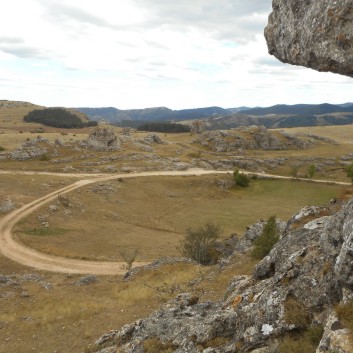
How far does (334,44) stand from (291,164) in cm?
13291

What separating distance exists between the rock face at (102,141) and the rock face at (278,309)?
11453cm

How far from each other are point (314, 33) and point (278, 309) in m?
11.9

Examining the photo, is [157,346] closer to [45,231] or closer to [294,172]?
[45,231]

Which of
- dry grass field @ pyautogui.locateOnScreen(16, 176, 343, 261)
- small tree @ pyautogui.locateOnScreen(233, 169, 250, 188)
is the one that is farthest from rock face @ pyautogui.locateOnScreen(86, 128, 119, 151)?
small tree @ pyautogui.locateOnScreen(233, 169, 250, 188)

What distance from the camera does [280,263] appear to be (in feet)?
62.0

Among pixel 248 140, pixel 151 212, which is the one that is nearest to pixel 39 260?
pixel 151 212

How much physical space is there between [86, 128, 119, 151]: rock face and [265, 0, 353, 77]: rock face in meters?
115

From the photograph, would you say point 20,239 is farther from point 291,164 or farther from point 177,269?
point 291,164

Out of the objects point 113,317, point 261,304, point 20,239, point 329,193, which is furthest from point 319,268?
point 329,193

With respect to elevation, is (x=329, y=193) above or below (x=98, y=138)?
below

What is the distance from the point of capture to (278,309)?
14992 millimetres

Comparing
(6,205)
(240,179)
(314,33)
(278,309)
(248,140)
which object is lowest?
(6,205)

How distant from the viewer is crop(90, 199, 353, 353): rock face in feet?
44.7

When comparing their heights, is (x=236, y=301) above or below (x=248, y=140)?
below
